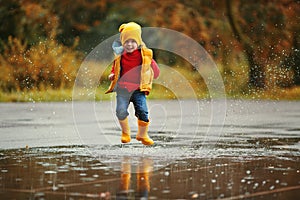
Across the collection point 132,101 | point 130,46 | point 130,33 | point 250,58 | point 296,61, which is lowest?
point 132,101

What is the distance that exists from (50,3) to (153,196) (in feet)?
86.6

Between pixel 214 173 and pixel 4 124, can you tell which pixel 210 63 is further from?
pixel 214 173

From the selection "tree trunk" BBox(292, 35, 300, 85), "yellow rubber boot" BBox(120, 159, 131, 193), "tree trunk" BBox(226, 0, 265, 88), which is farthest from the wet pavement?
"tree trunk" BBox(292, 35, 300, 85)

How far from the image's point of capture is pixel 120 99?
10.7m

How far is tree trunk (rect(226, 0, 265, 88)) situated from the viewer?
96.0ft

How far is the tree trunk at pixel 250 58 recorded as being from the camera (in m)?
29.2

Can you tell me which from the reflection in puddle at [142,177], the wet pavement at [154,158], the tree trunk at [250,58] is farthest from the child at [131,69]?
the tree trunk at [250,58]

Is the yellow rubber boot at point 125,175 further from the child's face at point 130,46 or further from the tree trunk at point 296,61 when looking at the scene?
the tree trunk at point 296,61

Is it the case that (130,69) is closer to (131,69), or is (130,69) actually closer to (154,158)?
(131,69)

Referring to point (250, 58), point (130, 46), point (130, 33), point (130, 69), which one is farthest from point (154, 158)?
point (250, 58)

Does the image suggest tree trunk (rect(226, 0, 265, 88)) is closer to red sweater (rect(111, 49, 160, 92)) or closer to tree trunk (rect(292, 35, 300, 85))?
tree trunk (rect(292, 35, 300, 85))

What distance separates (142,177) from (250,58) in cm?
2216

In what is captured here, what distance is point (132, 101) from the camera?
10648mm

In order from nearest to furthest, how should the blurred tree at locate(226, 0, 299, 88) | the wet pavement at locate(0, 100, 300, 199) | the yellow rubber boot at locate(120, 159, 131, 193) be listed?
1. the wet pavement at locate(0, 100, 300, 199)
2. the yellow rubber boot at locate(120, 159, 131, 193)
3. the blurred tree at locate(226, 0, 299, 88)
